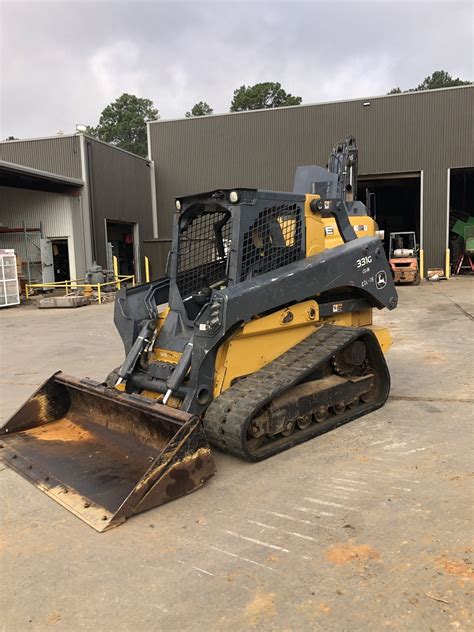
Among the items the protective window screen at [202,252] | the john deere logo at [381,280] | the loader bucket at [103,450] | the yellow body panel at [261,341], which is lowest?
the loader bucket at [103,450]

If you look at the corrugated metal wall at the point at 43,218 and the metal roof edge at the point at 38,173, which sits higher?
the metal roof edge at the point at 38,173

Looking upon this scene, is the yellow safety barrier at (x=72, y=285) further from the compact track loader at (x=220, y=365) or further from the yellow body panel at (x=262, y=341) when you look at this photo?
the yellow body panel at (x=262, y=341)

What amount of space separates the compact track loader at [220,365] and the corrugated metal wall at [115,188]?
734 inches

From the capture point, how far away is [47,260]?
21953mm

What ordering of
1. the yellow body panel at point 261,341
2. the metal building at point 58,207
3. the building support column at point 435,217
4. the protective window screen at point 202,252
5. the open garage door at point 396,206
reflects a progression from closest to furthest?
the yellow body panel at point 261,341 < the protective window screen at point 202,252 < the metal building at point 58,207 < the building support column at point 435,217 < the open garage door at point 396,206

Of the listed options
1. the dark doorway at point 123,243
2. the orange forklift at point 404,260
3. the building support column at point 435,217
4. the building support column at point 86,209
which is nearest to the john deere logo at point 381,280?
the orange forklift at point 404,260

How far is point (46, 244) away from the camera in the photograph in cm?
2186

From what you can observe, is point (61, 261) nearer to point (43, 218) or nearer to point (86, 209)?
point (43, 218)

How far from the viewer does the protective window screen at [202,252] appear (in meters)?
5.51

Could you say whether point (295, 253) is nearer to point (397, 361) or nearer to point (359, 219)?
Result: point (359, 219)

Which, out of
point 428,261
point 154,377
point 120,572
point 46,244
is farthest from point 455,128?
point 120,572

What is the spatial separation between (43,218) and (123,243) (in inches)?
243

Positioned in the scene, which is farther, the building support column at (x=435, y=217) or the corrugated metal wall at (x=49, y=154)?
the building support column at (x=435, y=217)

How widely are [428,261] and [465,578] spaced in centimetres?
2367
